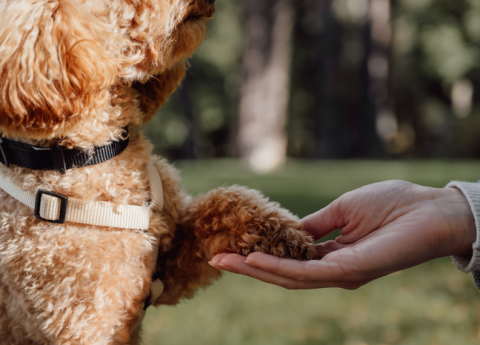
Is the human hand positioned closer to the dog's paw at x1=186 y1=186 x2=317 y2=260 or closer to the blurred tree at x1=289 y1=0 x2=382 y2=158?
the dog's paw at x1=186 y1=186 x2=317 y2=260

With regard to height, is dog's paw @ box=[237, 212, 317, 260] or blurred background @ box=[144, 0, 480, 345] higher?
dog's paw @ box=[237, 212, 317, 260]

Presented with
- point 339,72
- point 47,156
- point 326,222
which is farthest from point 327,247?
point 339,72

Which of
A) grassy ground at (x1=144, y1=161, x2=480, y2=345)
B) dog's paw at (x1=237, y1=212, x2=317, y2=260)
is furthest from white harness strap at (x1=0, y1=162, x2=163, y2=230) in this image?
grassy ground at (x1=144, y1=161, x2=480, y2=345)

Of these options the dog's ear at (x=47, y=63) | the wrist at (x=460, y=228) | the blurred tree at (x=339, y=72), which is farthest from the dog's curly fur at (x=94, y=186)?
the blurred tree at (x=339, y=72)

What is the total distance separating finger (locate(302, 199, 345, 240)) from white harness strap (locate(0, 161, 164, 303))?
0.75 m

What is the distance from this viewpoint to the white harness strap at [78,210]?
1548mm

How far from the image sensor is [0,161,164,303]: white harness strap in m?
1.55

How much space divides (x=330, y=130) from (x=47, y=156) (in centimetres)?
1415

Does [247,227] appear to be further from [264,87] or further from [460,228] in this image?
[264,87]

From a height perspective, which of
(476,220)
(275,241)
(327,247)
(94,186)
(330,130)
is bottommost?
(330,130)

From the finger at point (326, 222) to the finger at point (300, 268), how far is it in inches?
14.8

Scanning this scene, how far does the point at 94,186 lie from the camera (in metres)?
1.68

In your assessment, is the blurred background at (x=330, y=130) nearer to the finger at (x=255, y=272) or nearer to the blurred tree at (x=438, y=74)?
the blurred tree at (x=438, y=74)

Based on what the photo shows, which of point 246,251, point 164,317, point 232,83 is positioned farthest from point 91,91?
point 232,83
